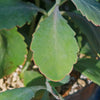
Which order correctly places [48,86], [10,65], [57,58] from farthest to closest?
[10,65], [48,86], [57,58]

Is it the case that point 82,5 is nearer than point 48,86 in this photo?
Yes

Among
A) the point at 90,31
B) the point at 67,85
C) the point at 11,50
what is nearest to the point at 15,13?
the point at 11,50

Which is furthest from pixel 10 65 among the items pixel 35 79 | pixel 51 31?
pixel 51 31

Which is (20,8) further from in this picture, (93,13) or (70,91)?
(70,91)

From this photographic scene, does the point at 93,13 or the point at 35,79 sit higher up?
the point at 93,13

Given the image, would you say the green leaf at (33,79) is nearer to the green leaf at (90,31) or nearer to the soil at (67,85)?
the soil at (67,85)

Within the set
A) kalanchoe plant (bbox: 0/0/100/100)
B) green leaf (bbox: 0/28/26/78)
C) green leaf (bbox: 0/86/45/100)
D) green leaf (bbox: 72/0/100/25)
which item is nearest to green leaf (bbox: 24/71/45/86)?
kalanchoe plant (bbox: 0/0/100/100)
